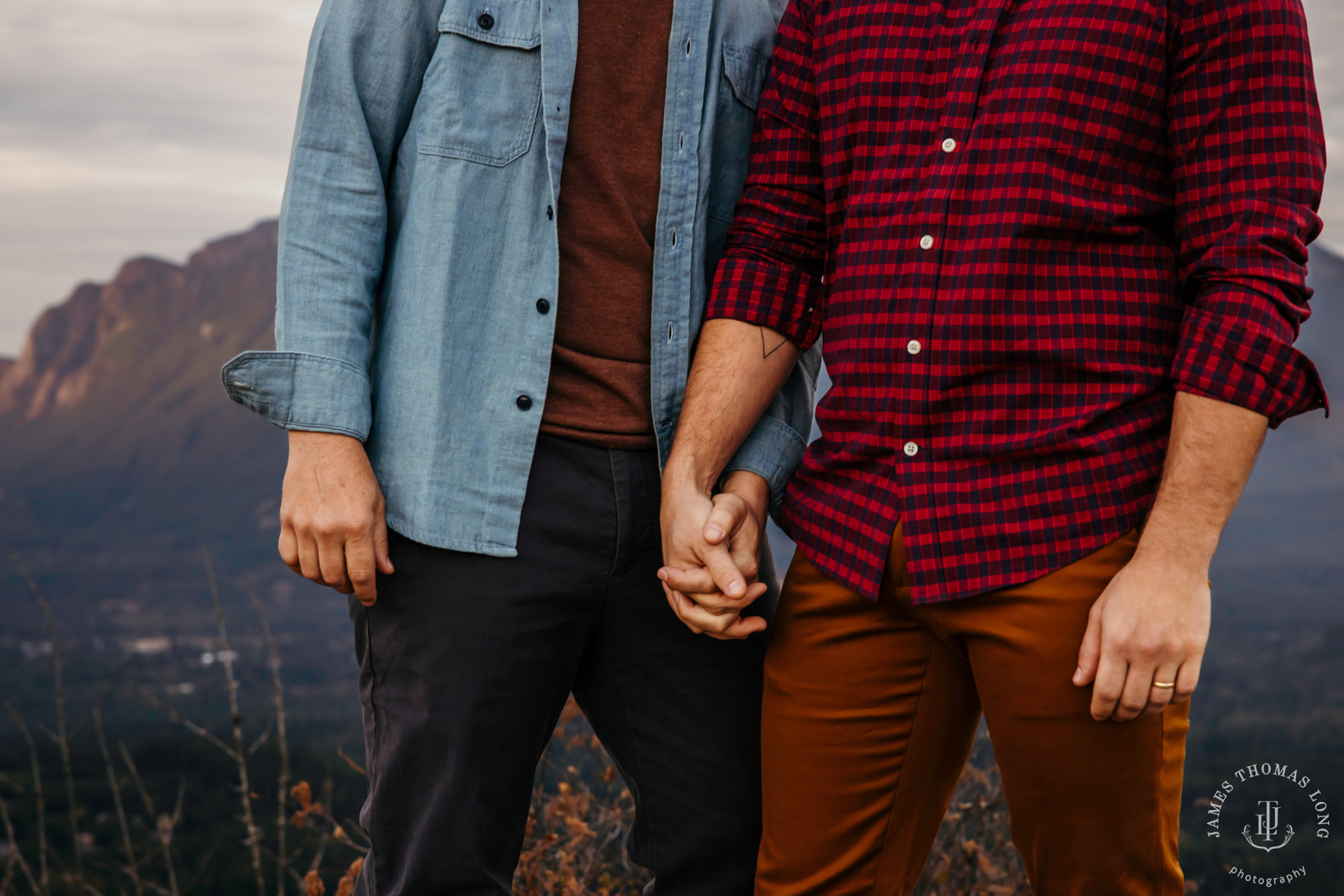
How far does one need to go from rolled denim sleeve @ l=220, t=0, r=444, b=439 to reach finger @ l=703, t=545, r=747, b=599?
546 mm

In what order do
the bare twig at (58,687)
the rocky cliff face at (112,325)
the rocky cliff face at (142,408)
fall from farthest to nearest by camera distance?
the rocky cliff face at (112,325), the rocky cliff face at (142,408), the bare twig at (58,687)

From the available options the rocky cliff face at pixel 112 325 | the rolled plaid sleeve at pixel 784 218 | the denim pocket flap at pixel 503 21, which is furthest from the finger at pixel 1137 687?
the rocky cliff face at pixel 112 325

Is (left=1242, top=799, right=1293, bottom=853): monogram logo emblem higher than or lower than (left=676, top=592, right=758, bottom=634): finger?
lower

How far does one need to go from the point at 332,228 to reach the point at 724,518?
2.40ft

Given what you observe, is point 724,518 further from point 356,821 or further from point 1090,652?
point 356,821

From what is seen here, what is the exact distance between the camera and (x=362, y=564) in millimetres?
1491

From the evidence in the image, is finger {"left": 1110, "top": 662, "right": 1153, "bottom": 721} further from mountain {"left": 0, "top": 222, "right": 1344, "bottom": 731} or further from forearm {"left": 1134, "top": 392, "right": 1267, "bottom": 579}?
mountain {"left": 0, "top": 222, "right": 1344, "bottom": 731}

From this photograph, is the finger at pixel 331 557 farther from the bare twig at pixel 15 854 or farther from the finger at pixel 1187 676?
the bare twig at pixel 15 854

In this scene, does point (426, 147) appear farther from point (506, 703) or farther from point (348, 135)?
point (506, 703)

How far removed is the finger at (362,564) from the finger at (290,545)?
7cm

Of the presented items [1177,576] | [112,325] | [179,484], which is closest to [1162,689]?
[1177,576]

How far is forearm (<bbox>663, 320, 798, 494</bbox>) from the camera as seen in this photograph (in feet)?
5.34

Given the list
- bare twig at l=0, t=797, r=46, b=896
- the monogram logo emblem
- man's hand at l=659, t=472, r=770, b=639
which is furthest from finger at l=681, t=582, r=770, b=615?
bare twig at l=0, t=797, r=46, b=896

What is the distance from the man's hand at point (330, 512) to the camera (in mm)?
1472
